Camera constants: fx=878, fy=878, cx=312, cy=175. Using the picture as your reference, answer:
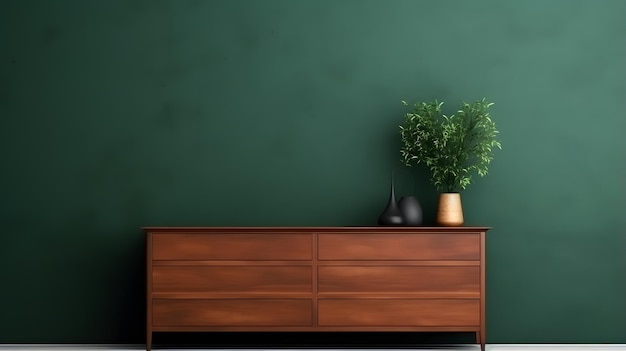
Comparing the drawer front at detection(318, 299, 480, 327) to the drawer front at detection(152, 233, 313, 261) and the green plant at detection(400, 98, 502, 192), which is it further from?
the green plant at detection(400, 98, 502, 192)

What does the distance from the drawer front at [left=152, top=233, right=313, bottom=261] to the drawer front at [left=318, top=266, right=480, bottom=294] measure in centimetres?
22

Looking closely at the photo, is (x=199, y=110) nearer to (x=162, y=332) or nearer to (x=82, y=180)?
(x=82, y=180)

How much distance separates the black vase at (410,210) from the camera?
230 inches

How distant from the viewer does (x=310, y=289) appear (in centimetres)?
562

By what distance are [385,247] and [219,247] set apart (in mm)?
1063

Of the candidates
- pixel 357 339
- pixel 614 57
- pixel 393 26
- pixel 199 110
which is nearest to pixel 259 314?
pixel 357 339

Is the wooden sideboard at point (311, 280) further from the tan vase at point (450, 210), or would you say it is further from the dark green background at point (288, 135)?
the dark green background at point (288, 135)

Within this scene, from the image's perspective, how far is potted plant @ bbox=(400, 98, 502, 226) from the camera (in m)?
5.91

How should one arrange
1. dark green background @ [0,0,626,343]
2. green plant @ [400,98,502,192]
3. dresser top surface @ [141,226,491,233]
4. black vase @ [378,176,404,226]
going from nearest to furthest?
dresser top surface @ [141,226,491,233] → black vase @ [378,176,404,226] → green plant @ [400,98,502,192] → dark green background @ [0,0,626,343]

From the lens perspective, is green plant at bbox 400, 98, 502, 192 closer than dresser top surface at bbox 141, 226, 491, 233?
No

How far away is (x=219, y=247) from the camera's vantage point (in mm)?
5617

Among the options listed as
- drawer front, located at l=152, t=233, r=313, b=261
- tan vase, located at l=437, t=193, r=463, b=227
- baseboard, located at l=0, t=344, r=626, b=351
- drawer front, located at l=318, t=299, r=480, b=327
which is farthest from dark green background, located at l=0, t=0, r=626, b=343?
drawer front, located at l=318, t=299, r=480, b=327

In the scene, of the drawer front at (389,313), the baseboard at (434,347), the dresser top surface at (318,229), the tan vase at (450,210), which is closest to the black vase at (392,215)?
the dresser top surface at (318,229)

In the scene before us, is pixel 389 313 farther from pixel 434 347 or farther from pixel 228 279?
pixel 228 279
